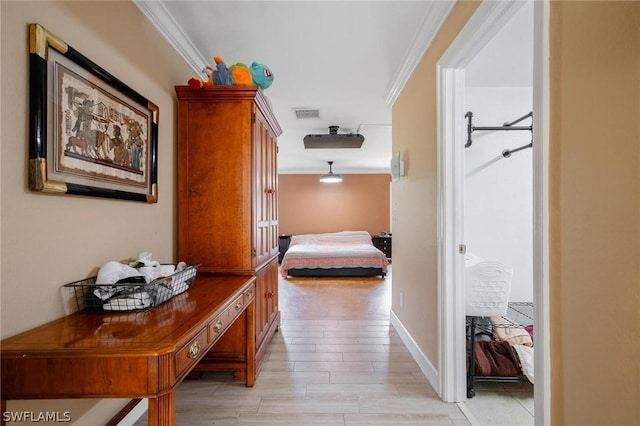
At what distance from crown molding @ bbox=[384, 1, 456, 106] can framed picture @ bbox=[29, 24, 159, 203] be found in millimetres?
1868

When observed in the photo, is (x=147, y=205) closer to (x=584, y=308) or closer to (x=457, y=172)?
(x=457, y=172)

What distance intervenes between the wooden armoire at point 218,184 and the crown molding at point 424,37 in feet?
4.03

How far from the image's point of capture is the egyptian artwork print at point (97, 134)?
1194mm

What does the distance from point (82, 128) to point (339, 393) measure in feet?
6.94

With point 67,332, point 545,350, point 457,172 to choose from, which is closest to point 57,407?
point 67,332

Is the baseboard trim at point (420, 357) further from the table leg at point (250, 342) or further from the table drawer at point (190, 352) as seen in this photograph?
the table drawer at point (190, 352)

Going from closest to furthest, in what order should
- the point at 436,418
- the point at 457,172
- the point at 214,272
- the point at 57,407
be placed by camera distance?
the point at 57,407
the point at 436,418
the point at 457,172
the point at 214,272

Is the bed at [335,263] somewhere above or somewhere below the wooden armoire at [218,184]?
below

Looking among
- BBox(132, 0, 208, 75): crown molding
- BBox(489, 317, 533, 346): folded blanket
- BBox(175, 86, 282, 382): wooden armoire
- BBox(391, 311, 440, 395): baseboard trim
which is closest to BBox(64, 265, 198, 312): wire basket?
BBox(175, 86, 282, 382): wooden armoire

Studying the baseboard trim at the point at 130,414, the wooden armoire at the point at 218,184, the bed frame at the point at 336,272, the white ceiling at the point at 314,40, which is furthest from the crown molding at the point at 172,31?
the bed frame at the point at 336,272

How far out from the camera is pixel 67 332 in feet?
3.44

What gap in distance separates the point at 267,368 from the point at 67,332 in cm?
157

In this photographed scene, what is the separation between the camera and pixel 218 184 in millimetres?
2070

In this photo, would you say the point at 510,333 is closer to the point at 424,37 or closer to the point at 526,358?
the point at 526,358
